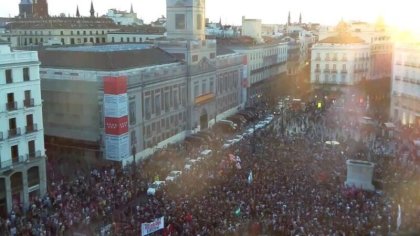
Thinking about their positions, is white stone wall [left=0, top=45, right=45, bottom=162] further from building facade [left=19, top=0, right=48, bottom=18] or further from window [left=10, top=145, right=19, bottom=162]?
building facade [left=19, top=0, right=48, bottom=18]

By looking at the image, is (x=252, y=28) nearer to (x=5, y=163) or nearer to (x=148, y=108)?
(x=148, y=108)

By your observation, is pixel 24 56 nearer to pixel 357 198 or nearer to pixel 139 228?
pixel 139 228

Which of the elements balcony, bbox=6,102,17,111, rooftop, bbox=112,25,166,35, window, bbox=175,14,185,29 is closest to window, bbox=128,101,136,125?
balcony, bbox=6,102,17,111

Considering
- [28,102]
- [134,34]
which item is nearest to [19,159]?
[28,102]

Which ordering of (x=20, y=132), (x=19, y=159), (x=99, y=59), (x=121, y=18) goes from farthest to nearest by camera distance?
(x=121, y=18) → (x=99, y=59) → (x=20, y=132) → (x=19, y=159)

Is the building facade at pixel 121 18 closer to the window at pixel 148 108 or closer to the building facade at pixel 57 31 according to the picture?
the building facade at pixel 57 31

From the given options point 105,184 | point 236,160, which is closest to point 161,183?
point 105,184
